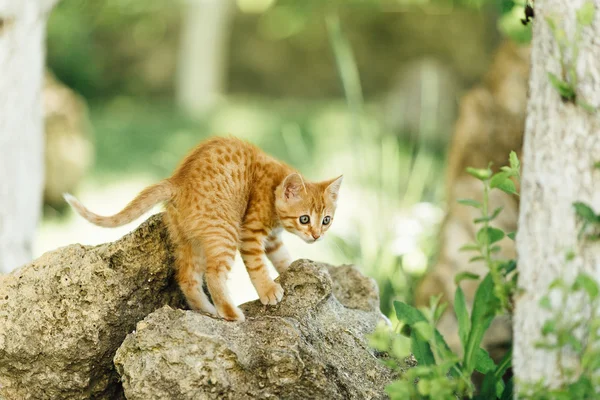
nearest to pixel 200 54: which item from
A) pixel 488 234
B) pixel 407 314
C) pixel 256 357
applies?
pixel 256 357

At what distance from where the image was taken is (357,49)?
43.4 feet

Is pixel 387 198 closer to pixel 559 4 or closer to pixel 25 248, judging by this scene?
pixel 25 248

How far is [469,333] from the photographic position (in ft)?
7.52

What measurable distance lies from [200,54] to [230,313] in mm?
9891

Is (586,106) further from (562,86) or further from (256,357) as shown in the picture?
(256,357)

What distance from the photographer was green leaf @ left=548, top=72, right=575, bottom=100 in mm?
1851

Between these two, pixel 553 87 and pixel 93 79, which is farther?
pixel 93 79

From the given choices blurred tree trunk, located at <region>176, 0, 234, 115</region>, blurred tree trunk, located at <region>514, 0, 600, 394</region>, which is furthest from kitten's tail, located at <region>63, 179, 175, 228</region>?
blurred tree trunk, located at <region>176, 0, 234, 115</region>

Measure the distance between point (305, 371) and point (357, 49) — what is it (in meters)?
11.3

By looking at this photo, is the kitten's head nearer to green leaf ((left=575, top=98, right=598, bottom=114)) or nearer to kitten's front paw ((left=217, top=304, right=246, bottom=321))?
kitten's front paw ((left=217, top=304, right=246, bottom=321))

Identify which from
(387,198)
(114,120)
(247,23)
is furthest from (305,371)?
(247,23)

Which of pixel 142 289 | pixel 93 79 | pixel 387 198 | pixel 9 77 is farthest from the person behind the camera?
pixel 93 79

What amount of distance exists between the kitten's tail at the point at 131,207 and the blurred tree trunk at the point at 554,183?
1.35 m

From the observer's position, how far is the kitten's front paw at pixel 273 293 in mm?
2744
